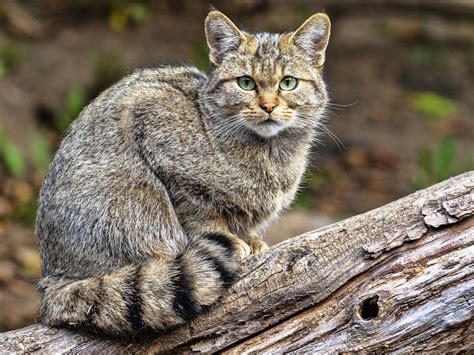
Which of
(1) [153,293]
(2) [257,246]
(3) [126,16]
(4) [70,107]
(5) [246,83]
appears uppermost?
(3) [126,16]

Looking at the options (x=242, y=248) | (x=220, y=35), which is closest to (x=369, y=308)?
(x=242, y=248)

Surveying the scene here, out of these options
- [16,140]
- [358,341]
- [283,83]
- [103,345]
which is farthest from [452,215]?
[16,140]

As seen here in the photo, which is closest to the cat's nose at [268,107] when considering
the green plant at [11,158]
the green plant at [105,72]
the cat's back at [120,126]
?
the cat's back at [120,126]

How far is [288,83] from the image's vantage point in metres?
4.46

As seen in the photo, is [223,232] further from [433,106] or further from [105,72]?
[433,106]

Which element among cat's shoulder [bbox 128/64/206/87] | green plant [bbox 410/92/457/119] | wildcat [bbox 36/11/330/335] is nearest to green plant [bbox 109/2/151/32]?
green plant [bbox 410/92/457/119]

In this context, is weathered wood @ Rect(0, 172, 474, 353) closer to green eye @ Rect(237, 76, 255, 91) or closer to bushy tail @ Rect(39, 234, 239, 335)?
bushy tail @ Rect(39, 234, 239, 335)

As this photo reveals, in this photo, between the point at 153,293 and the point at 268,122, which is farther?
the point at 268,122

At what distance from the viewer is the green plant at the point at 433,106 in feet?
34.2

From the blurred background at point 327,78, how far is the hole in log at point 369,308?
374 cm

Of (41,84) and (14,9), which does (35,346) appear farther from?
(14,9)

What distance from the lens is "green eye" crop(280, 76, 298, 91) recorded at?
4.44 metres

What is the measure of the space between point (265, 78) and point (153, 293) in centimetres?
133

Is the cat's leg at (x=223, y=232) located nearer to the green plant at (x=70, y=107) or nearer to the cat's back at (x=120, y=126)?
the cat's back at (x=120, y=126)
